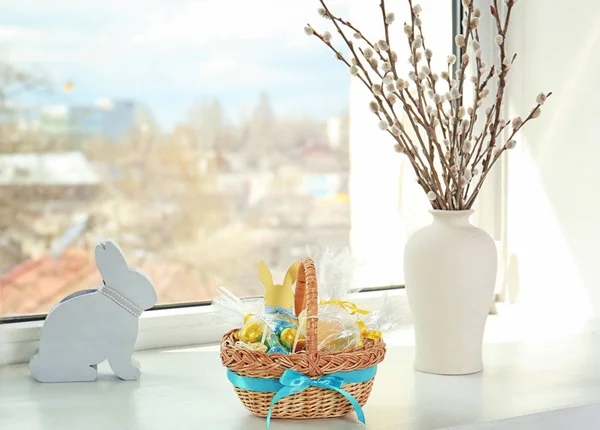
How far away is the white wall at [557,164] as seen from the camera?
5.28 ft

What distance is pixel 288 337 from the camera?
45.6 inches

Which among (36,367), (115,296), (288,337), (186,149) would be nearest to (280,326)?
(288,337)

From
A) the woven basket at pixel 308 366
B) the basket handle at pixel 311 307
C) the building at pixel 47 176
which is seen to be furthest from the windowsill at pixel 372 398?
the building at pixel 47 176

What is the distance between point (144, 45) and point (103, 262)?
1.56 feet

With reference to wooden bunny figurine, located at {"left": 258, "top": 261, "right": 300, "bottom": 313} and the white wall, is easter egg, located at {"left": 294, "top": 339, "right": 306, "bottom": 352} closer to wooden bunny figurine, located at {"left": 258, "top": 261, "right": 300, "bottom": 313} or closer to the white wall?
wooden bunny figurine, located at {"left": 258, "top": 261, "right": 300, "bottom": 313}

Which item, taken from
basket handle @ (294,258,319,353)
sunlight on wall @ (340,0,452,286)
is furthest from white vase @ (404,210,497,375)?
sunlight on wall @ (340,0,452,286)

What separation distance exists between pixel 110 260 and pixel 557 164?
2.99 feet

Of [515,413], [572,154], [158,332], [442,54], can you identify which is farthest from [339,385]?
[442,54]

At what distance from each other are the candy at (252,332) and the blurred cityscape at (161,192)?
47 centimetres

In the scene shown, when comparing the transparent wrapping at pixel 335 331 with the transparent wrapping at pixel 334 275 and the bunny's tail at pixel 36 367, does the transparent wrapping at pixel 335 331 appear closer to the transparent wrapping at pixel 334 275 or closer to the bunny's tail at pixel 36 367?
the transparent wrapping at pixel 334 275

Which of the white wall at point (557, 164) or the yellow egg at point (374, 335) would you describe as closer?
the yellow egg at point (374, 335)

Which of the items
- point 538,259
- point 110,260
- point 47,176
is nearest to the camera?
point 110,260

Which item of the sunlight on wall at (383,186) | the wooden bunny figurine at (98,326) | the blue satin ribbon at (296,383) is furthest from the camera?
the sunlight on wall at (383,186)

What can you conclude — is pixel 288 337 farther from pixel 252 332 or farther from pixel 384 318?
pixel 384 318
